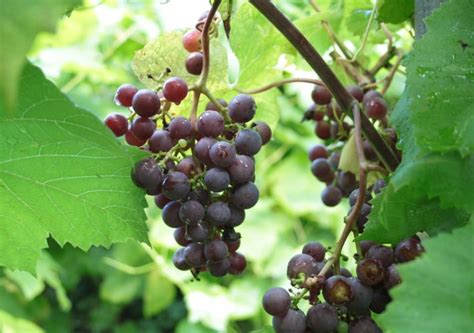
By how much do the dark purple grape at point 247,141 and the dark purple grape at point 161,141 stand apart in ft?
0.18

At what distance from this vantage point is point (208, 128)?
582 millimetres

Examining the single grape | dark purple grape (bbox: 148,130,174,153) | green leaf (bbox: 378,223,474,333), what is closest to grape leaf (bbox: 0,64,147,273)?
dark purple grape (bbox: 148,130,174,153)

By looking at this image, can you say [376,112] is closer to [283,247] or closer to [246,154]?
[246,154]

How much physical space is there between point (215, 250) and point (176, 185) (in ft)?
0.24

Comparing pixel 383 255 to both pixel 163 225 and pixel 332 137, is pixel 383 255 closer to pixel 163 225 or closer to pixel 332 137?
pixel 332 137

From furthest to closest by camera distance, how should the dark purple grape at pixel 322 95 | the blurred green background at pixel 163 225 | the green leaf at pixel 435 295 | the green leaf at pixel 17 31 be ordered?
the blurred green background at pixel 163 225 < the dark purple grape at pixel 322 95 < the green leaf at pixel 435 295 < the green leaf at pixel 17 31

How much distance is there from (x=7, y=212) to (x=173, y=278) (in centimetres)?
172

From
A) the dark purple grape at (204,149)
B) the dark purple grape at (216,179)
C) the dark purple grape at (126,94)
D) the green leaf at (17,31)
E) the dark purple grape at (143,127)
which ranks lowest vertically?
the dark purple grape at (216,179)

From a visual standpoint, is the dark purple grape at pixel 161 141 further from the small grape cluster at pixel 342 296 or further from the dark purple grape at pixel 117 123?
the small grape cluster at pixel 342 296

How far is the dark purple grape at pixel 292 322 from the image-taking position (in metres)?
0.55

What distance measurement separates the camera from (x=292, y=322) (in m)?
0.55

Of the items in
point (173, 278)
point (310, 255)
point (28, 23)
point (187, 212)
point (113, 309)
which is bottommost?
point (113, 309)

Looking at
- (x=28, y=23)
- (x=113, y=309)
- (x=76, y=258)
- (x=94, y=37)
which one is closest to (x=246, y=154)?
(x=28, y=23)

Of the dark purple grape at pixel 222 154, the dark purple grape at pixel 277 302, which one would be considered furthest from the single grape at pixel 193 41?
the dark purple grape at pixel 277 302
